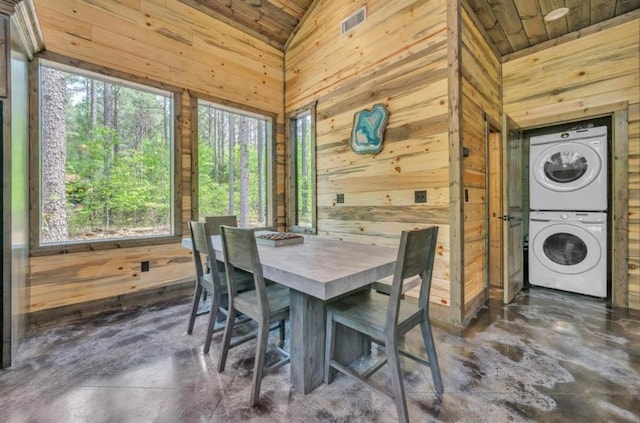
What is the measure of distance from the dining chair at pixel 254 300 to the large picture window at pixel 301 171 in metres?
2.23

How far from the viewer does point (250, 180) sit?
13.5ft

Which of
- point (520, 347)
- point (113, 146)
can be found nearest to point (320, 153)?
point (113, 146)

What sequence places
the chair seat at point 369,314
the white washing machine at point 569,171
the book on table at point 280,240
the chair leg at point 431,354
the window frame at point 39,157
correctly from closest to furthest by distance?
1. the chair seat at point 369,314
2. the chair leg at point 431,354
3. the book on table at point 280,240
4. the window frame at point 39,157
5. the white washing machine at point 569,171

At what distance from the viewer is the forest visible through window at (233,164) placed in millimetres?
3645

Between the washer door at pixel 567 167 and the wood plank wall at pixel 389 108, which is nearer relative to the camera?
the wood plank wall at pixel 389 108

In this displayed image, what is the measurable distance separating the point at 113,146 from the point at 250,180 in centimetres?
165

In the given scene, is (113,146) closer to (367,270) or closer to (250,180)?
(250,180)

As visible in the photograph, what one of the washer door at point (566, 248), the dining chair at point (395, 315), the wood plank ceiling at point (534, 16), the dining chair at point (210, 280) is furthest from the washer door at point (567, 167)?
the dining chair at point (210, 280)

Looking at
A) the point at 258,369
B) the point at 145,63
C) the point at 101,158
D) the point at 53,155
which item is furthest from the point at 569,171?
the point at 53,155

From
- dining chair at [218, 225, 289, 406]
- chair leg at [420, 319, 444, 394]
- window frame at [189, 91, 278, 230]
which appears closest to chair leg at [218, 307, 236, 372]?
dining chair at [218, 225, 289, 406]

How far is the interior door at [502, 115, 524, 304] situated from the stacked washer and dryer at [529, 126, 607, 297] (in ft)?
0.81

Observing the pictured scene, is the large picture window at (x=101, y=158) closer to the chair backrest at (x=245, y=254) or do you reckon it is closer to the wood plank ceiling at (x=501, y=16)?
the wood plank ceiling at (x=501, y=16)

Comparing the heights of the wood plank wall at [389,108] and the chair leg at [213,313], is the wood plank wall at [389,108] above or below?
above

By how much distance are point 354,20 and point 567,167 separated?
3.00 metres
